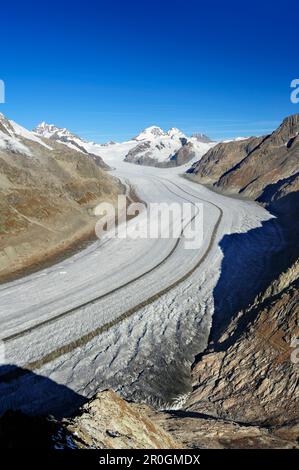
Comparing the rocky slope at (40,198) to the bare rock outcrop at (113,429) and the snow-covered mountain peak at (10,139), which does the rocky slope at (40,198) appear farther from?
the bare rock outcrop at (113,429)

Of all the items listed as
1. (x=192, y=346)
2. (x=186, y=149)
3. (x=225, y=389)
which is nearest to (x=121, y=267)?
(x=192, y=346)

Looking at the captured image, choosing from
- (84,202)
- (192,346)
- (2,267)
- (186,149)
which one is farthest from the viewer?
(186,149)

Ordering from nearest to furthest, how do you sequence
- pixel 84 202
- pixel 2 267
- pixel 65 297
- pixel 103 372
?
pixel 103 372 → pixel 65 297 → pixel 2 267 → pixel 84 202

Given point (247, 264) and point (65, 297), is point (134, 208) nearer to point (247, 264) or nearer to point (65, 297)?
point (247, 264)

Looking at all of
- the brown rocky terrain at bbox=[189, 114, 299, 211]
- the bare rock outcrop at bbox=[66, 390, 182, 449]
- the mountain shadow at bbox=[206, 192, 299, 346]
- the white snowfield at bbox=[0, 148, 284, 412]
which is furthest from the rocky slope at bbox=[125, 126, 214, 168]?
the bare rock outcrop at bbox=[66, 390, 182, 449]

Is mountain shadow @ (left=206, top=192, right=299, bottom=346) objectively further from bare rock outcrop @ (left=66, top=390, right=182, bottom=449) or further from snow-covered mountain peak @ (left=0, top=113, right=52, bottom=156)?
snow-covered mountain peak @ (left=0, top=113, right=52, bottom=156)

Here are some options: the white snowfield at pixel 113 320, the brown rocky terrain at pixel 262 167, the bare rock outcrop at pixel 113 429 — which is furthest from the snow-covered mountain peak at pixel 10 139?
the bare rock outcrop at pixel 113 429
